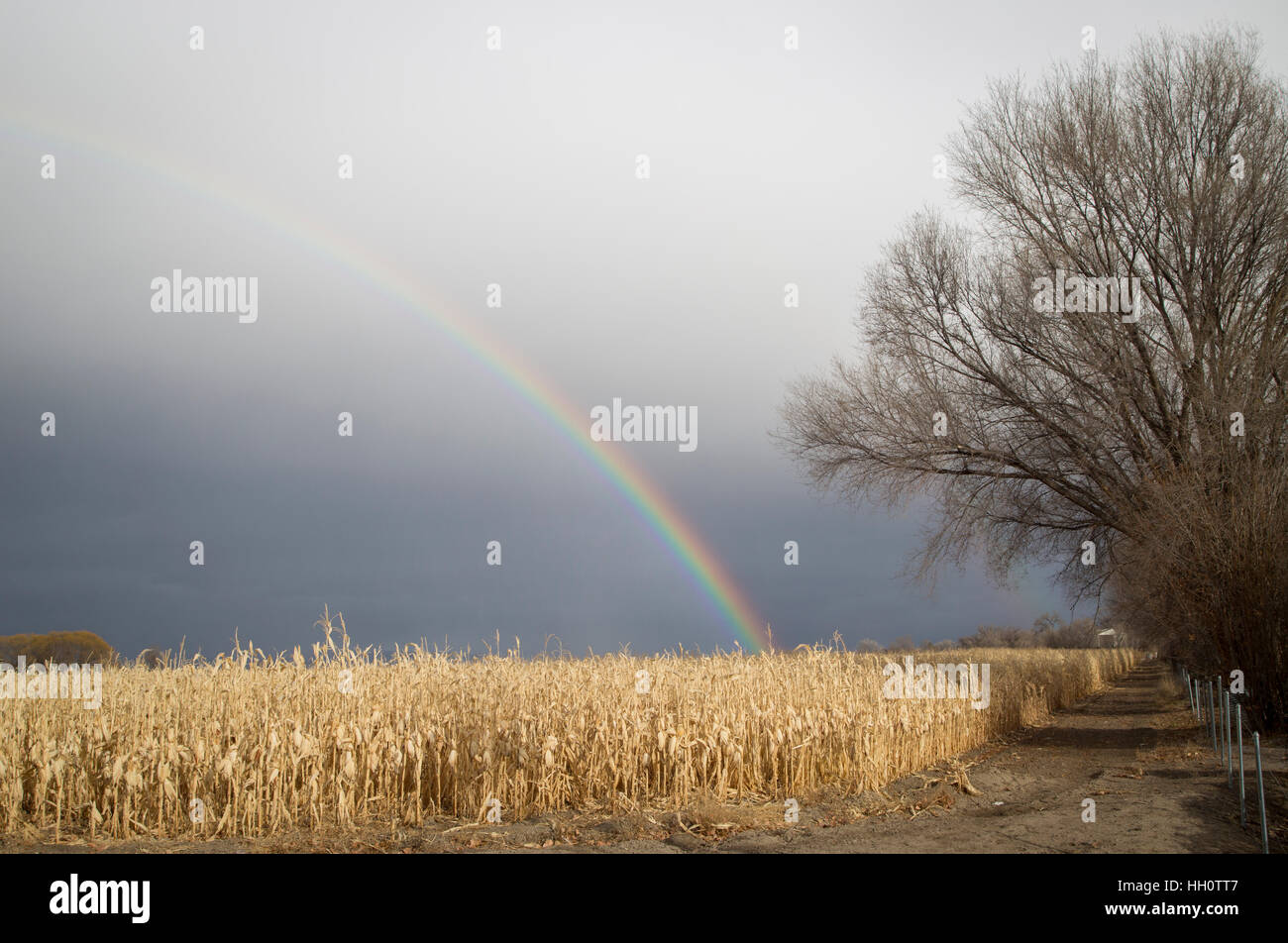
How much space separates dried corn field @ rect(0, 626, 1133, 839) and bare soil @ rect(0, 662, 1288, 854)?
37cm

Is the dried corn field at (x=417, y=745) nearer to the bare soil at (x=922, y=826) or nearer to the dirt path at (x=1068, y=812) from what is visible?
the bare soil at (x=922, y=826)

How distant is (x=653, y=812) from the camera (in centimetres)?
969

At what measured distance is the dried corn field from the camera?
28.9 ft

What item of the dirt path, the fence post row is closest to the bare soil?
the dirt path

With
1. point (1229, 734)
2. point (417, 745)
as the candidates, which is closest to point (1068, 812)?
point (1229, 734)

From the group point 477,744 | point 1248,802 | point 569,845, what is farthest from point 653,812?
point 1248,802

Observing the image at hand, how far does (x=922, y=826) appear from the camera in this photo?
966 cm

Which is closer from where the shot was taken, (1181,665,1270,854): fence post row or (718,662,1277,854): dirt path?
(1181,665,1270,854): fence post row

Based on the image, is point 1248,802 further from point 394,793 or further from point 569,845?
point 394,793

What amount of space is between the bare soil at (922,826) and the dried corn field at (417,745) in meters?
0.37

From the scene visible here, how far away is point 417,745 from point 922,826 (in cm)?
558

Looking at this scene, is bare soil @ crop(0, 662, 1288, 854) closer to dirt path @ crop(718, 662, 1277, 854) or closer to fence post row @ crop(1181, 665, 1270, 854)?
dirt path @ crop(718, 662, 1277, 854)

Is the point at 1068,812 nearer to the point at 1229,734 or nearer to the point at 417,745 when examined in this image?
the point at 1229,734

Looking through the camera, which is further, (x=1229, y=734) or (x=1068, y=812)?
(x=1229, y=734)
